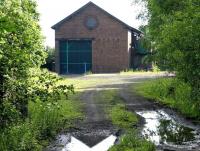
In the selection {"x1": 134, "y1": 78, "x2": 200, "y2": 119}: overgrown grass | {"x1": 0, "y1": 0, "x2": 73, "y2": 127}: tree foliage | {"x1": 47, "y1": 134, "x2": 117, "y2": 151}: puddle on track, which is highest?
{"x1": 0, "y1": 0, "x2": 73, "y2": 127}: tree foliage

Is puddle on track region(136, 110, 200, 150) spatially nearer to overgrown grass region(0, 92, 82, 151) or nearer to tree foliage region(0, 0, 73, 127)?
overgrown grass region(0, 92, 82, 151)

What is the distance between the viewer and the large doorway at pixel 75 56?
59906 millimetres

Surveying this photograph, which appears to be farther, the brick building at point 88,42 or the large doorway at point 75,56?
the large doorway at point 75,56

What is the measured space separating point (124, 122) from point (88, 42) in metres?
42.5

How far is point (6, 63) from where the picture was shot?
1227 centimetres

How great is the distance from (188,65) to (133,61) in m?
49.2

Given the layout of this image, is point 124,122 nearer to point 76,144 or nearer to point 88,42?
point 76,144

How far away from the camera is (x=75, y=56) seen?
59844 millimetres

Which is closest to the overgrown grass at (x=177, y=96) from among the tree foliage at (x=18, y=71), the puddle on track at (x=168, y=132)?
the puddle on track at (x=168, y=132)

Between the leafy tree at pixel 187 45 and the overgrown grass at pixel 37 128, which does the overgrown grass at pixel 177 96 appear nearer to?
Answer: the leafy tree at pixel 187 45

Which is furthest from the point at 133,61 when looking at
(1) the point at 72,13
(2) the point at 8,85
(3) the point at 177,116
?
(2) the point at 8,85

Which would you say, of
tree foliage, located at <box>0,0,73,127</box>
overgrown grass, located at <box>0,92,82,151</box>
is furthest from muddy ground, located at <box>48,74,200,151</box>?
tree foliage, located at <box>0,0,73,127</box>

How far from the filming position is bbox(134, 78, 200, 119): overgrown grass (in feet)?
68.1

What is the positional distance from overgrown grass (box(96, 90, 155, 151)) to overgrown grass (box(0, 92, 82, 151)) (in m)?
1.83
